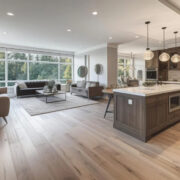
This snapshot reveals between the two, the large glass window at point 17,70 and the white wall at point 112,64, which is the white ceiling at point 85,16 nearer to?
the white wall at point 112,64

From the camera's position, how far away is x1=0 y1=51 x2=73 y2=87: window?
7160 millimetres

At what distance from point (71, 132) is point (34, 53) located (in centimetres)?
667

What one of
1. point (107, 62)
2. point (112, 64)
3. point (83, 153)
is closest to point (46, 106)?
point (83, 153)

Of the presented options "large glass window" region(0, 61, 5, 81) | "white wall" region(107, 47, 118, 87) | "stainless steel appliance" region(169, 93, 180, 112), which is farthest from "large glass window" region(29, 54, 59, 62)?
"stainless steel appliance" region(169, 93, 180, 112)

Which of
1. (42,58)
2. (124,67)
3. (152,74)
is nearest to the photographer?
(152,74)

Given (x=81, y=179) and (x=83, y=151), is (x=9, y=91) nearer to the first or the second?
(x=83, y=151)

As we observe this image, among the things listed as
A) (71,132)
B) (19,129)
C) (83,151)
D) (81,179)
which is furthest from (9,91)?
(81,179)

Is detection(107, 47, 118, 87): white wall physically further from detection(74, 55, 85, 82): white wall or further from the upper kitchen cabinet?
detection(74, 55, 85, 82): white wall

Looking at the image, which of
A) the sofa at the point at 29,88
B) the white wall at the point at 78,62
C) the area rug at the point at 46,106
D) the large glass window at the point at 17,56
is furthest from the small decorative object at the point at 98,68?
the large glass window at the point at 17,56

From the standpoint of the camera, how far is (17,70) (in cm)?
752

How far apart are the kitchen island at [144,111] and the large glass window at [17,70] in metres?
6.73

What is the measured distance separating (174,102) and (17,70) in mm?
7847

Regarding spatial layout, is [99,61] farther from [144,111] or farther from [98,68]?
[144,111]

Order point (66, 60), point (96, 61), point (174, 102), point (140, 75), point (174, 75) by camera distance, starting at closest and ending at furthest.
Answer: point (174, 102) → point (174, 75) → point (96, 61) → point (66, 60) → point (140, 75)
